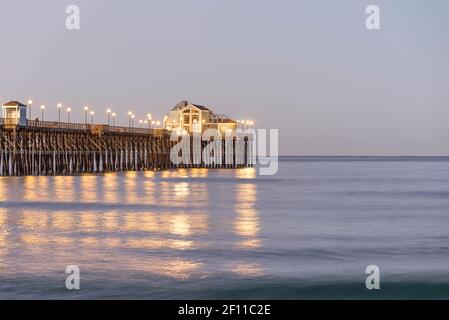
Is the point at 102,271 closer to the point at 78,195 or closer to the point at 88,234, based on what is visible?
the point at 88,234

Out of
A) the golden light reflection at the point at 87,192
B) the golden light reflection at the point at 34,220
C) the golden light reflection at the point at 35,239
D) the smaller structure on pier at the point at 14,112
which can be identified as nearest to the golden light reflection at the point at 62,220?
the golden light reflection at the point at 34,220

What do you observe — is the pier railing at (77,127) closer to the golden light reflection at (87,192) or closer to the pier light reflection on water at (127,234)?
the golden light reflection at (87,192)

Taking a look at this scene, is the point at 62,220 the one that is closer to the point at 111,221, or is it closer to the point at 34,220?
the point at 34,220

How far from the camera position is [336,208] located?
3938cm

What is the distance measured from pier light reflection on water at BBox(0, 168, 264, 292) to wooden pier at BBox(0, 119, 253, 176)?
655 inches

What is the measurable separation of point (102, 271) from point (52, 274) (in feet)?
3.85

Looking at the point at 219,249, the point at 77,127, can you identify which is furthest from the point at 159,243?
the point at 77,127

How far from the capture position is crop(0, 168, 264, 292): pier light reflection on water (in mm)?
19858

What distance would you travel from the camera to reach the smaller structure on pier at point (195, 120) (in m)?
108

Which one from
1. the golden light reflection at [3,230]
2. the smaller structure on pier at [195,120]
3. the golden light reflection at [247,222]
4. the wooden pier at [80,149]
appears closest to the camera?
the golden light reflection at [3,230]

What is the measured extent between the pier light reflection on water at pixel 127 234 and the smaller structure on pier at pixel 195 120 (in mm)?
61137

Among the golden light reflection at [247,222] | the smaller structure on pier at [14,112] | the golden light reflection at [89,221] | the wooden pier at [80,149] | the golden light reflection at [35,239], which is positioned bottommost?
the golden light reflection at [247,222]
